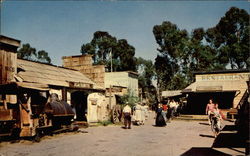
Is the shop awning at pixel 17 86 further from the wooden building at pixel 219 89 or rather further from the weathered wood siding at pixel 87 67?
the wooden building at pixel 219 89

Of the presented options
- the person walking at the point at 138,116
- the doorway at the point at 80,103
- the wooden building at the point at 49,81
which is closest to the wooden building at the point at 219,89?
the person walking at the point at 138,116

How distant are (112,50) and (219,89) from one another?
39.6 meters

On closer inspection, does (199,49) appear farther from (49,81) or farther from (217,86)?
(49,81)

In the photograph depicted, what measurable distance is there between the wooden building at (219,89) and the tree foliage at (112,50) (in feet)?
107

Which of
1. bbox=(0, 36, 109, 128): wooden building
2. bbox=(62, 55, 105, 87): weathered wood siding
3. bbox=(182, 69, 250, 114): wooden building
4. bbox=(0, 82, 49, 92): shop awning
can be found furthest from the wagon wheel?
bbox=(0, 82, 49, 92): shop awning

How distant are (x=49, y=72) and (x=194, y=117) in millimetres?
16229

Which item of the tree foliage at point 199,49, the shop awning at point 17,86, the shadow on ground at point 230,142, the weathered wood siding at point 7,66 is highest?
the tree foliage at point 199,49

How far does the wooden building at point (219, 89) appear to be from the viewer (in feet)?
95.0

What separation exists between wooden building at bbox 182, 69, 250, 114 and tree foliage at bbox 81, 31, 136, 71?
107ft

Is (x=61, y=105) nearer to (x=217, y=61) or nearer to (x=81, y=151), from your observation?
(x=81, y=151)

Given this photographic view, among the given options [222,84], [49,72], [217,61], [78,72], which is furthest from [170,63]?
[49,72]

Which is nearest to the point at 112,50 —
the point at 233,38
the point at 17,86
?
the point at 233,38

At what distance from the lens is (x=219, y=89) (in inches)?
1120

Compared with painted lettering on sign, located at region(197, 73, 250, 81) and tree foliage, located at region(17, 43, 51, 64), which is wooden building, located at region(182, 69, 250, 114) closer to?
painted lettering on sign, located at region(197, 73, 250, 81)
